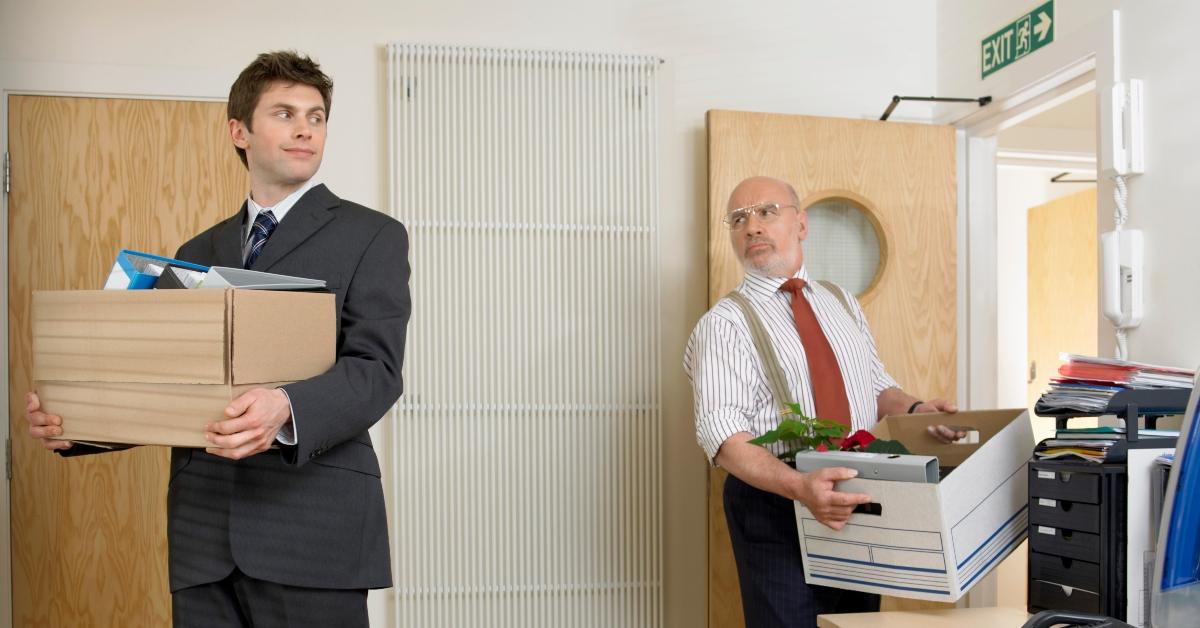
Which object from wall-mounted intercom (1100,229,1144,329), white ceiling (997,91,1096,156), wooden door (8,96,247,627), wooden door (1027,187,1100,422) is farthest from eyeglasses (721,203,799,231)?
wooden door (1027,187,1100,422)

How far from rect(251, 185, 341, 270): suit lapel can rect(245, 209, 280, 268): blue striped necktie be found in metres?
0.03

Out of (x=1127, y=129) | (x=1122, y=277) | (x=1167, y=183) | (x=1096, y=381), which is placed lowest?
(x=1096, y=381)

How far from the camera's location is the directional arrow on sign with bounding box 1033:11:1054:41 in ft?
9.20

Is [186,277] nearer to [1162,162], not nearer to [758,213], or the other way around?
[758,213]

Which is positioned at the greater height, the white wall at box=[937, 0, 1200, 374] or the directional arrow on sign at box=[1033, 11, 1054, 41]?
the directional arrow on sign at box=[1033, 11, 1054, 41]

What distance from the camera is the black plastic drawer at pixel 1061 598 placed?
1.61 metres

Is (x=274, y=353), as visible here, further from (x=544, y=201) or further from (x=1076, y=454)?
(x=544, y=201)

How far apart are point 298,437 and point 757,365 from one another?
3.46ft

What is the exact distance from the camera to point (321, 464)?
153 centimetres

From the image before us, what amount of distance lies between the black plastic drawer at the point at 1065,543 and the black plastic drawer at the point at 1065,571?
1 centimetres

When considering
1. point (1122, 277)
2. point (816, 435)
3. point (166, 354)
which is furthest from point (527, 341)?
point (166, 354)

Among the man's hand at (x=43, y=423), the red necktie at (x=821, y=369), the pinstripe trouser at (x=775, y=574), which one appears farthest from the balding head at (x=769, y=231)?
the man's hand at (x=43, y=423)

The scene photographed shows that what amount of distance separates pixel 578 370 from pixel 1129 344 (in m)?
1.54

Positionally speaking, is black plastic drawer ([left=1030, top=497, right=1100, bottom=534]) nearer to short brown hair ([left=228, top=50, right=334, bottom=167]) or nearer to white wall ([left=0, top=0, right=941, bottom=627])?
short brown hair ([left=228, top=50, right=334, bottom=167])
